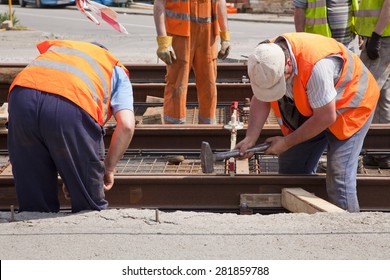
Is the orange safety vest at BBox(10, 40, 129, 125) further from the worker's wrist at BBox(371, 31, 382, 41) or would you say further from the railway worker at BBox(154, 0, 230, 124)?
the worker's wrist at BBox(371, 31, 382, 41)

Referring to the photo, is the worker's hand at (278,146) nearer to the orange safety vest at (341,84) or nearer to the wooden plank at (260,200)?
the orange safety vest at (341,84)

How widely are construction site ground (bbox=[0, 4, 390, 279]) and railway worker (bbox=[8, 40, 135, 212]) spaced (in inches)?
9.9

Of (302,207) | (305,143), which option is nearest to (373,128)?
(305,143)

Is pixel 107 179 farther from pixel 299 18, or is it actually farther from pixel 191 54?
pixel 299 18

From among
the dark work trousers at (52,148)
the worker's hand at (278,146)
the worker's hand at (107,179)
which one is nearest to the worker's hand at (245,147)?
the worker's hand at (278,146)

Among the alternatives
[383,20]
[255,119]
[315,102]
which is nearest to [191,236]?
[315,102]

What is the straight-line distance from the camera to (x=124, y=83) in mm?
5262

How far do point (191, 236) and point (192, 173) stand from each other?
5.53 feet

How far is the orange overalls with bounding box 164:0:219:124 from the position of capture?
322 inches

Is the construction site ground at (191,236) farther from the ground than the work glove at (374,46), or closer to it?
closer to it

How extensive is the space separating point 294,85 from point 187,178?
3.82 feet

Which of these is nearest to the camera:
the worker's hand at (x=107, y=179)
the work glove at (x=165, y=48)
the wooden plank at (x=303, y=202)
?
the worker's hand at (x=107, y=179)

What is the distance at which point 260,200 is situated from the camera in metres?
6.15

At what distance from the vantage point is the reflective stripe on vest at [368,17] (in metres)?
8.23
